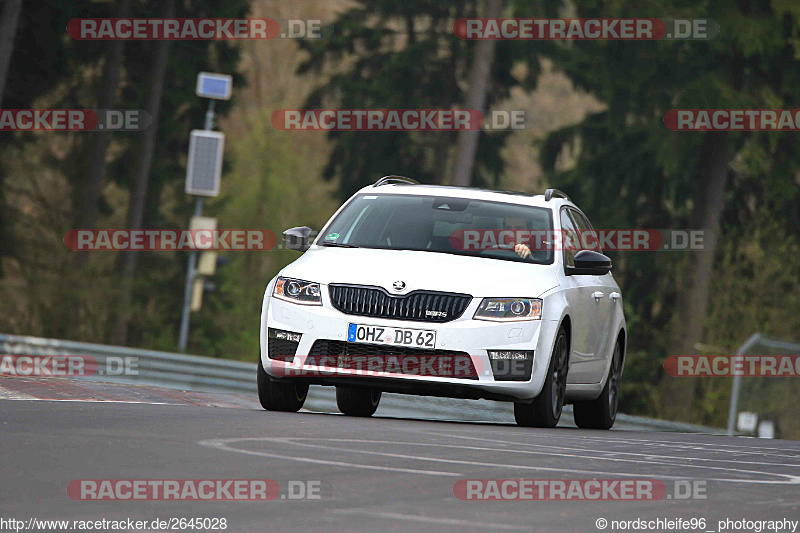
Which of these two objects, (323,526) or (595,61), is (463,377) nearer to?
(323,526)

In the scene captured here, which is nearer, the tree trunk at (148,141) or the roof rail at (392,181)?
the roof rail at (392,181)

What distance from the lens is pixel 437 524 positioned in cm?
641

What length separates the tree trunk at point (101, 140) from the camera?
42906mm

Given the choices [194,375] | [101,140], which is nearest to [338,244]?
[194,375]

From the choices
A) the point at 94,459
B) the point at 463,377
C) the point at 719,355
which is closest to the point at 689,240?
the point at 719,355

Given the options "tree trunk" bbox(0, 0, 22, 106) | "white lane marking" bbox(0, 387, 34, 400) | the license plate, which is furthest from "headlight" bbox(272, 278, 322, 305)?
"tree trunk" bbox(0, 0, 22, 106)

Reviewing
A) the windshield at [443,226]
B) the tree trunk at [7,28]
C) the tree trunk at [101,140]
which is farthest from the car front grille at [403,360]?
the tree trunk at [101,140]

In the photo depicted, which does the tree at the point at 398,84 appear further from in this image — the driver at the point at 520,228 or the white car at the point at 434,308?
the white car at the point at 434,308

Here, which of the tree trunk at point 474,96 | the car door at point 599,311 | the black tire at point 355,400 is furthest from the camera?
the tree trunk at point 474,96

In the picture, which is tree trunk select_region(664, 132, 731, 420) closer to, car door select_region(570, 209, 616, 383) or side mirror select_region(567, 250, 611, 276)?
car door select_region(570, 209, 616, 383)

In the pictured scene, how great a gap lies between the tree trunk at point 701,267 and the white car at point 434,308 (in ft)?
70.0

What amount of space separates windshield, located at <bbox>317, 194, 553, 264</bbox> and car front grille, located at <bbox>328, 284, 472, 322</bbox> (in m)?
0.95

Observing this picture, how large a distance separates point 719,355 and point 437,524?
92.5 ft

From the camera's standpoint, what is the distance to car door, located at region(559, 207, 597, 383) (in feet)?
41.8
